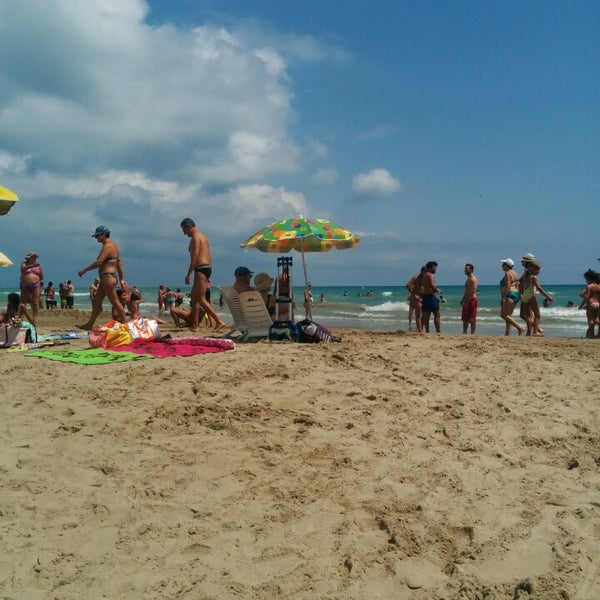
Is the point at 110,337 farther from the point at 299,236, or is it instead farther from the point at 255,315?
the point at 299,236

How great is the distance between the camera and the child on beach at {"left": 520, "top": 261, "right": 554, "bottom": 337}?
9.00m

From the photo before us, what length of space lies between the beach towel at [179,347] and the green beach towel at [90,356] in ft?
0.65

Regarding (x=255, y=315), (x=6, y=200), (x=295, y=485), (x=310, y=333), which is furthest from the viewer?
(x=255, y=315)

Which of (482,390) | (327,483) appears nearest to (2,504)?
(327,483)

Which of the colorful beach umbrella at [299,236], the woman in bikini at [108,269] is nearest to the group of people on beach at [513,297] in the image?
the colorful beach umbrella at [299,236]

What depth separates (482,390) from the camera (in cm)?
470

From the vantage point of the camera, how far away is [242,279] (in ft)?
26.2

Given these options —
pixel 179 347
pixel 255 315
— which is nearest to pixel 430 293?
pixel 255 315

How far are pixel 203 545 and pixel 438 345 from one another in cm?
505

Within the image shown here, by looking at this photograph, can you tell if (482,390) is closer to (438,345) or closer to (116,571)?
(438,345)

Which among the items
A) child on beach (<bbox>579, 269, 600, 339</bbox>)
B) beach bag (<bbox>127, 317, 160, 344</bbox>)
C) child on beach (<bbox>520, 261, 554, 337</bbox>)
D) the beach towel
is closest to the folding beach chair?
the beach towel

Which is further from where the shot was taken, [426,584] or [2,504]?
[2,504]

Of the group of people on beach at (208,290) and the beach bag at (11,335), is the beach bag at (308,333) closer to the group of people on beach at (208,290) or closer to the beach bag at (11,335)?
the group of people on beach at (208,290)

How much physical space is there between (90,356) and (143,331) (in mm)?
1102
